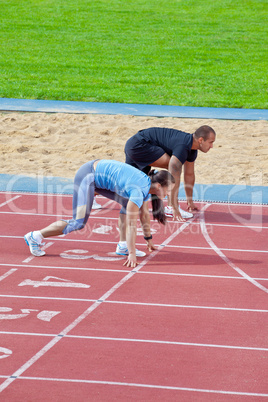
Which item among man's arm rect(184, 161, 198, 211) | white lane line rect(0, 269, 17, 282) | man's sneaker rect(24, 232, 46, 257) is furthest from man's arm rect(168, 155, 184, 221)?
white lane line rect(0, 269, 17, 282)

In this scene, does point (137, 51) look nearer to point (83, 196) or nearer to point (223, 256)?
point (223, 256)

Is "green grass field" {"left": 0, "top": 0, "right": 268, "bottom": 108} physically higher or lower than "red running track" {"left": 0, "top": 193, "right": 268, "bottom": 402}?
higher

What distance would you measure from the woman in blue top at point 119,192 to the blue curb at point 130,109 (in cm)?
769

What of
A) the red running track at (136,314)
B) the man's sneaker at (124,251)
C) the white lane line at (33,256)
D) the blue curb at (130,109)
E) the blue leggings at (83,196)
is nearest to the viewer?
the red running track at (136,314)

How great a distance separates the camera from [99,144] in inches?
516

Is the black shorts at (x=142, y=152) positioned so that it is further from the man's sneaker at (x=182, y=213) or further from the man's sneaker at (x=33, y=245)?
the man's sneaker at (x=33, y=245)

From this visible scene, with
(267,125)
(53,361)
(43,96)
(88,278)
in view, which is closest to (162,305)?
(88,278)

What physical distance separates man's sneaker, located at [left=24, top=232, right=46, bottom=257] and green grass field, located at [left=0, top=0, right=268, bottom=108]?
371 inches

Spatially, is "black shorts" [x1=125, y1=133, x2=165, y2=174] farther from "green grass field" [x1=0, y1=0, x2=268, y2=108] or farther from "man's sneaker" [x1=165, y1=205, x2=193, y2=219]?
"green grass field" [x1=0, y1=0, x2=268, y2=108]

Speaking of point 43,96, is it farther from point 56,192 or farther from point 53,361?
point 53,361

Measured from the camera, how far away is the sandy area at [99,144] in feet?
38.9

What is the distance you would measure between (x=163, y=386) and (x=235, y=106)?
12.0 meters

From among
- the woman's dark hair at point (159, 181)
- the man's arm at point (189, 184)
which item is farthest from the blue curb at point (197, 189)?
the woman's dark hair at point (159, 181)

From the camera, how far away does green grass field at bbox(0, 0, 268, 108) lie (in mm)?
17531
